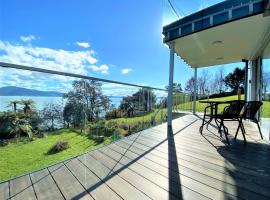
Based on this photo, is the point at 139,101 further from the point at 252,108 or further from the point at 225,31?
the point at 225,31

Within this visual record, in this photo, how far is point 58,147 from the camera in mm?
2594

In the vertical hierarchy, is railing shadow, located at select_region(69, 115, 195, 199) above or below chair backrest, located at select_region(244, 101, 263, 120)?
below

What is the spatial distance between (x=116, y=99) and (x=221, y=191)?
6.67 ft

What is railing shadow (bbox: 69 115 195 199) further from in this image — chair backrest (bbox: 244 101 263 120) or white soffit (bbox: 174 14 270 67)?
white soffit (bbox: 174 14 270 67)

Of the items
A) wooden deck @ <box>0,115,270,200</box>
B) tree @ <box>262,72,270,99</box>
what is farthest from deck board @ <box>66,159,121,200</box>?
tree @ <box>262,72,270,99</box>

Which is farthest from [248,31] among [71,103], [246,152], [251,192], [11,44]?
[11,44]

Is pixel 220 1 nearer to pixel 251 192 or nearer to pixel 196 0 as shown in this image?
pixel 196 0

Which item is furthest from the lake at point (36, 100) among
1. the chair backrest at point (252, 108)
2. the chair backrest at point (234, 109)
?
the chair backrest at point (252, 108)

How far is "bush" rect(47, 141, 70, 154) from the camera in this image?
2.49m

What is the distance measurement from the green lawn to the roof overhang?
10.9ft

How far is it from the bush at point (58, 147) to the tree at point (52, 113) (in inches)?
18.6

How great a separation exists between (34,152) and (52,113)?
2.30ft

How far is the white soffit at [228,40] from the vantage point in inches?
150

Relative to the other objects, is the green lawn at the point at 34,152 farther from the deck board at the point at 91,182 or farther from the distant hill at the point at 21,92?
the distant hill at the point at 21,92
